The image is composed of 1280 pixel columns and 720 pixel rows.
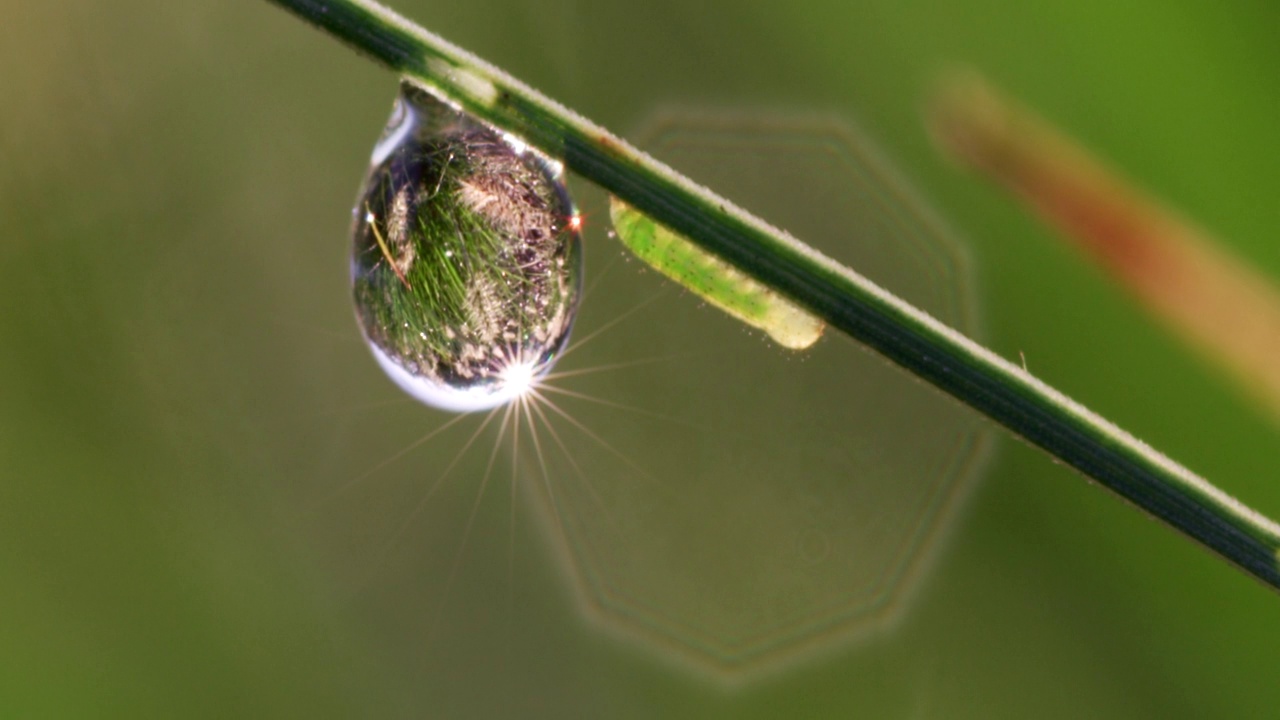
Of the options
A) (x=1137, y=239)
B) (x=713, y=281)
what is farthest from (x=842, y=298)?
(x=1137, y=239)

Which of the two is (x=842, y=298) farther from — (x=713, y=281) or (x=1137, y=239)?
(x=1137, y=239)

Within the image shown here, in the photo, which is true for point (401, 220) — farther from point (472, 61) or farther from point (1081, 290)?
point (1081, 290)

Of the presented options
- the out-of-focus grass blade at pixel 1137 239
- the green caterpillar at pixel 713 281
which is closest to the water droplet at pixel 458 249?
the green caterpillar at pixel 713 281

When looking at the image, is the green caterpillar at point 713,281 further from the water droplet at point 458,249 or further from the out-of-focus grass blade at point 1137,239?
the out-of-focus grass blade at point 1137,239

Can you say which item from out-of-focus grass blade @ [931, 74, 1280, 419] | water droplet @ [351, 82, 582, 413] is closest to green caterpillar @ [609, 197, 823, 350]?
water droplet @ [351, 82, 582, 413]

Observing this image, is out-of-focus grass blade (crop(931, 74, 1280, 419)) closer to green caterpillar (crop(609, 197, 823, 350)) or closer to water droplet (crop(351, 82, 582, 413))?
green caterpillar (crop(609, 197, 823, 350))
